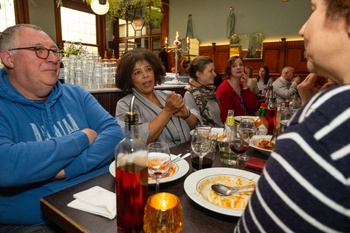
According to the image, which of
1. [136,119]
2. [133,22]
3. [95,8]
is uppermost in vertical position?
[133,22]

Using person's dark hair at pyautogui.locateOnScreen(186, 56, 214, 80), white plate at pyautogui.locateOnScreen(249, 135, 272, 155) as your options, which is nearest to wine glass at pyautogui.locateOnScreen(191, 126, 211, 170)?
white plate at pyautogui.locateOnScreen(249, 135, 272, 155)

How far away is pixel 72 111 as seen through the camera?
1.52m

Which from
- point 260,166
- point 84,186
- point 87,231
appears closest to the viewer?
point 87,231

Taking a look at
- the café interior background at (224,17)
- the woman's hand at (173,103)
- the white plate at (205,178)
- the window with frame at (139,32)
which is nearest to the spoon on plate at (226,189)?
the white plate at (205,178)

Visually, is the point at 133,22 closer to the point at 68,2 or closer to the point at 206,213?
the point at 68,2

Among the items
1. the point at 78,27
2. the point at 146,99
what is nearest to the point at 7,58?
the point at 146,99

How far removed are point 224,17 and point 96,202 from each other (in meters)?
9.13

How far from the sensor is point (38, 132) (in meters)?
1.34

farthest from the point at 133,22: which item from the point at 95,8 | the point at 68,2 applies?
the point at 95,8

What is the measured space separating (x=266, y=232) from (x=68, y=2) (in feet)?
35.1

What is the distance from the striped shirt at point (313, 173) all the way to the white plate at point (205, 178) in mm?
337

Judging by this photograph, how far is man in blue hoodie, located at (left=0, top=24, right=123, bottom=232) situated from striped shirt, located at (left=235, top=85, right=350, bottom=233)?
991 mm

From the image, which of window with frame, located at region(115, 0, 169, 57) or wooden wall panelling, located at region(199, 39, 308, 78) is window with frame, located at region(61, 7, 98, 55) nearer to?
window with frame, located at region(115, 0, 169, 57)

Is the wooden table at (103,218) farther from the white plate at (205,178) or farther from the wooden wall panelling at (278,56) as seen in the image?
the wooden wall panelling at (278,56)
